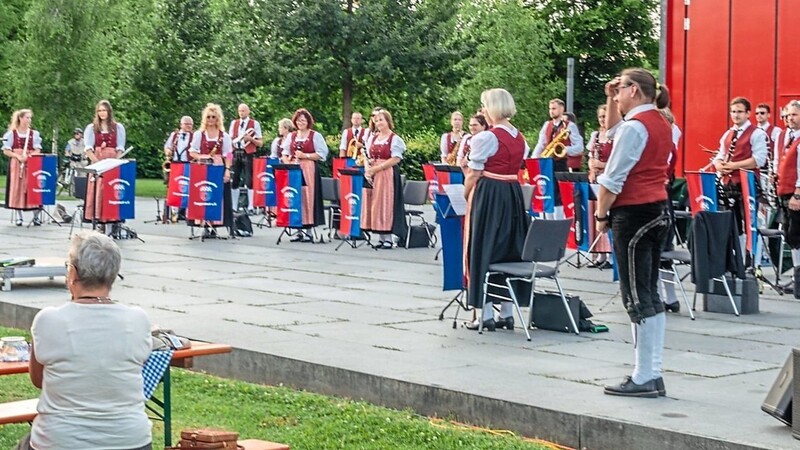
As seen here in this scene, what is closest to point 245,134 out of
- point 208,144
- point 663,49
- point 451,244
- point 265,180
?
point 265,180

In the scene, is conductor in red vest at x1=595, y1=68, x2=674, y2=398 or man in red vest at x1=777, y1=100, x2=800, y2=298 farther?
man in red vest at x1=777, y1=100, x2=800, y2=298

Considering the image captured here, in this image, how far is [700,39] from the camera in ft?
64.6

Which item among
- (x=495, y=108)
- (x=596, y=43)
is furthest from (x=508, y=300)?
(x=596, y=43)

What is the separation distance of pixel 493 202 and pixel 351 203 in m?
8.88

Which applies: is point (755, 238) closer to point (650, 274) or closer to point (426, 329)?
point (426, 329)

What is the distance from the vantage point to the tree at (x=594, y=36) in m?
50.3

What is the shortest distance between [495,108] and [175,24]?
25.5 metres

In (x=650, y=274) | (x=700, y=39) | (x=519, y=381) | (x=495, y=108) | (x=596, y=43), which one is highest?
(x=596, y=43)

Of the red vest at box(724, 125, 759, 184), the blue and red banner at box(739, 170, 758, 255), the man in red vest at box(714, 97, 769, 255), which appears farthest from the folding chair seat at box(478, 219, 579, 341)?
the red vest at box(724, 125, 759, 184)

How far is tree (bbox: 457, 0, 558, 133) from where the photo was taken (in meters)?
39.7

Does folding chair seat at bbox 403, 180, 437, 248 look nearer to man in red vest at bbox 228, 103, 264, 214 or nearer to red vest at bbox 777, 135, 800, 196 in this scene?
man in red vest at bbox 228, 103, 264, 214

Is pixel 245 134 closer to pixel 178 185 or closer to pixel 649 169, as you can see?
pixel 178 185

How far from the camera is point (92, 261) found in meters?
5.39

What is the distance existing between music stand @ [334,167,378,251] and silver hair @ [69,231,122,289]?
14.6 metres
